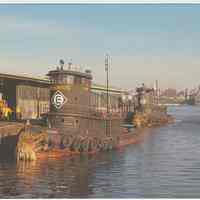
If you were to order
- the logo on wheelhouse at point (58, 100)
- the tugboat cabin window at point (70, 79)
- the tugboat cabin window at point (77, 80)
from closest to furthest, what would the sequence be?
the logo on wheelhouse at point (58, 100) < the tugboat cabin window at point (70, 79) < the tugboat cabin window at point (77, 80)

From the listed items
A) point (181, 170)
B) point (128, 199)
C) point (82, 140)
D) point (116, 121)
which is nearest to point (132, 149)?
point (116, 121)

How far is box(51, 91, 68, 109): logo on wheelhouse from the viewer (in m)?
36.9

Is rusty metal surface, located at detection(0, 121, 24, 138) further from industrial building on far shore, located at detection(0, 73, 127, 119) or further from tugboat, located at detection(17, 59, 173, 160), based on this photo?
industrial building on far shore, located at detection(0, 73, 127, 119)

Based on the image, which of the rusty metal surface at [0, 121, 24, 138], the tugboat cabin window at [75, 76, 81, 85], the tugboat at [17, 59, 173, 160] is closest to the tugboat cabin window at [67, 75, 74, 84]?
the tugboat at [17, 59, 173, 160]

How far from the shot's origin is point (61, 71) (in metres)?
37.3

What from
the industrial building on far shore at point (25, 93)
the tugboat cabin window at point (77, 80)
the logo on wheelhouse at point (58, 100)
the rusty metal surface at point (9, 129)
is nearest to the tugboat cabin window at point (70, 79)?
the tugboat cabin window at point (77, 80)

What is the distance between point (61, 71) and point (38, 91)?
2365 cm

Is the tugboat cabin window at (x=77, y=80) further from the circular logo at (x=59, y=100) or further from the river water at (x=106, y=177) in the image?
the river water at (x=106, y=177)

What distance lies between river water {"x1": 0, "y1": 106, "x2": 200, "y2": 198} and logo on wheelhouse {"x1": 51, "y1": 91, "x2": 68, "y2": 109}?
5.07 meters

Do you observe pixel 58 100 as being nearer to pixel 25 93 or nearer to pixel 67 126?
pixel 67 126

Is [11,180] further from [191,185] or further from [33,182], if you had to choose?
[191,185]

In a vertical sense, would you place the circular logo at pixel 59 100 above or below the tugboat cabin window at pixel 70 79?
below

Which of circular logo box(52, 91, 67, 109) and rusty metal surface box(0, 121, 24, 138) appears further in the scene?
circular logo box(52, 91, 67, 109)

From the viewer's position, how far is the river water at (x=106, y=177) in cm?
2362
